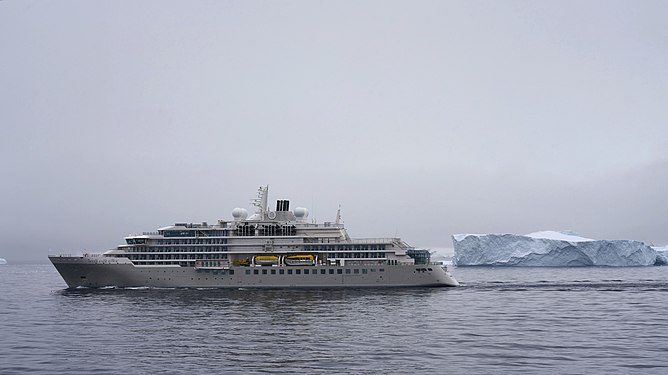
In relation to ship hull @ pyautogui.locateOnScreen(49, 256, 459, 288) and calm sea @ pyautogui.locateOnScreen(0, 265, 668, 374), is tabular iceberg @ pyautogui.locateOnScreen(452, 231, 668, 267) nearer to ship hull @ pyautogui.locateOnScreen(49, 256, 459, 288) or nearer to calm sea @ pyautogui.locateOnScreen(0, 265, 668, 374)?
ship hull @ pyautogui.locateOnScreen(49, 256, 459, 288)

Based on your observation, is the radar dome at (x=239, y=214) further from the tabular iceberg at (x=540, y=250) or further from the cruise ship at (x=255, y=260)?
the tabular iceberg at (x=540, y=250)

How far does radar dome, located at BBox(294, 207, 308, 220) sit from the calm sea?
53.1 ft

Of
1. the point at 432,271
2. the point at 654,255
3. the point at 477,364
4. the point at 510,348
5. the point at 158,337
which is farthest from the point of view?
the point at 654,255

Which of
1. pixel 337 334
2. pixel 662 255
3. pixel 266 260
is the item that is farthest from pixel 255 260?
pixel 662 255

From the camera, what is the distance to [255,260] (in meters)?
66.1

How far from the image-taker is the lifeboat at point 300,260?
65438 millimetres

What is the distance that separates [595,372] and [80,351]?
22.0m

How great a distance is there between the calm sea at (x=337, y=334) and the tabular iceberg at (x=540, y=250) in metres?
62.5

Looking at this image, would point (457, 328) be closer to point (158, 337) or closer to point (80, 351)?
point (158, 337)

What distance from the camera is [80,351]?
28.7 m

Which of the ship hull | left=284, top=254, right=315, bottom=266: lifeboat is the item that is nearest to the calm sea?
the ship hull

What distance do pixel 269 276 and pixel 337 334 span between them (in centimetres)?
3254

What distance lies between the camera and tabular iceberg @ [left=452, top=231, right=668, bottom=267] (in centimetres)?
11850

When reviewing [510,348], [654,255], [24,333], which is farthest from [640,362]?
[654,255]
